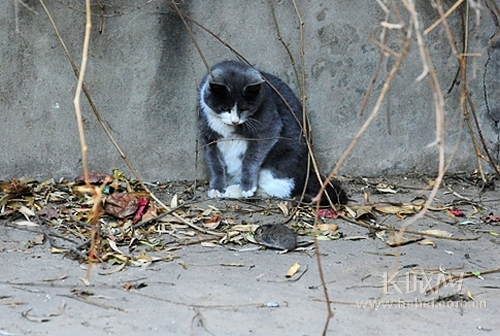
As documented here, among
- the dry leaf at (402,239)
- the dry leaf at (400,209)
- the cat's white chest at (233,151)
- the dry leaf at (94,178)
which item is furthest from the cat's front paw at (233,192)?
the dry leaf at (402,239)

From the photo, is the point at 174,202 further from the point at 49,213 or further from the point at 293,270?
the point at 293,270

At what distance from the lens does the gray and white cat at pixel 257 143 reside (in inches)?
211

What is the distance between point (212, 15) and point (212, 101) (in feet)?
1.97

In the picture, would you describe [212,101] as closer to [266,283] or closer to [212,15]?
[212,15]

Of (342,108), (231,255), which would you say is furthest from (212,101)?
(231,255)

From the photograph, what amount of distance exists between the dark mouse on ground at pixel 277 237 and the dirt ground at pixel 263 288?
77 millimetres

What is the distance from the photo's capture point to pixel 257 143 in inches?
217

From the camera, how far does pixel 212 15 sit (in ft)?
17.5

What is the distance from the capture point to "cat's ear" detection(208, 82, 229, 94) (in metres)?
5.17

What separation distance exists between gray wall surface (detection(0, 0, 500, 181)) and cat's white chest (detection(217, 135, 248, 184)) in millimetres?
208

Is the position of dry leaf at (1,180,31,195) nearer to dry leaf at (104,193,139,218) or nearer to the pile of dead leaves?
the pile of dead leaves

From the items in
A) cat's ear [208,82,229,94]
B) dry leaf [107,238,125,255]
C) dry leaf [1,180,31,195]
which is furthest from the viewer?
cat's ear [208,82,229,94]

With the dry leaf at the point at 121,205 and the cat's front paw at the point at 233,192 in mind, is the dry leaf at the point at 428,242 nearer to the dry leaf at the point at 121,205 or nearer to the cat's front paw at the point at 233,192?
the cat's front paw at the point at 233,192

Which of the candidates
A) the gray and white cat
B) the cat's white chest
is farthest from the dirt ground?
the cat's white chest
